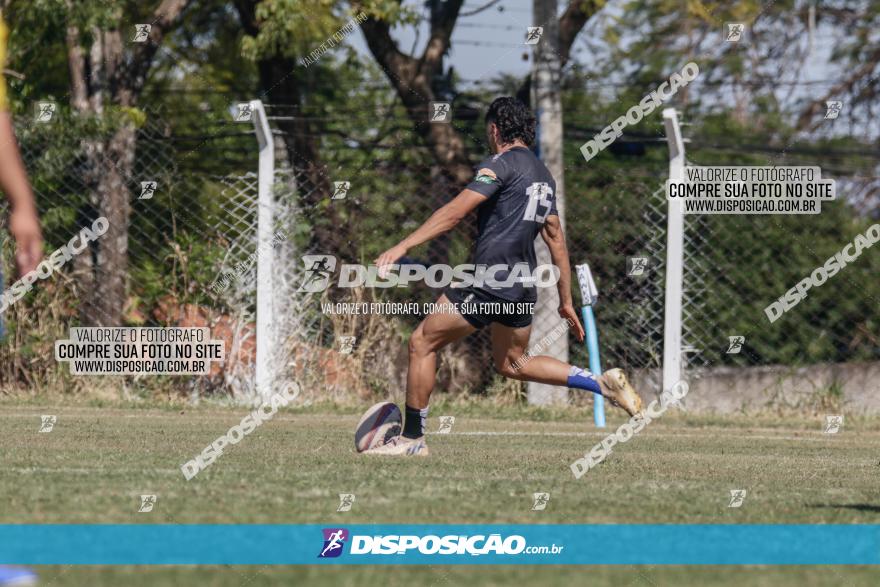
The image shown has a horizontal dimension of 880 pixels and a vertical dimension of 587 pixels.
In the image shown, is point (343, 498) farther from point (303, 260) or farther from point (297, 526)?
point (303, 260)

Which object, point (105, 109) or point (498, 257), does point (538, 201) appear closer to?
point (498, 257)

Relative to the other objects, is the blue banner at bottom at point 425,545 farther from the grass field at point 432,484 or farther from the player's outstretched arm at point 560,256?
the player's outstretched arm at point 560,256

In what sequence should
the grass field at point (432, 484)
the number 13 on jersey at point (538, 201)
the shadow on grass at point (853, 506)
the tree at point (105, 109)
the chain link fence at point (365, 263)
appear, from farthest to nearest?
the tree at point (105, 109) < the chain link fence at point (365, 263) < the number 13 on jersey at point (538, 201) < the shadow on grass at point (853, 506) < the grass field at point (432, 484)

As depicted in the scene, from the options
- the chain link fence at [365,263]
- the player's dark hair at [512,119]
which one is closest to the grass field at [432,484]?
the player's dark hair at [512,119]

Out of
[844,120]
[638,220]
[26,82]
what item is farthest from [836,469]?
[844,120]

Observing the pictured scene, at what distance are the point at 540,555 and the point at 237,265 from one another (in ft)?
29.1

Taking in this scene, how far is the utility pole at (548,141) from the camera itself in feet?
43.9

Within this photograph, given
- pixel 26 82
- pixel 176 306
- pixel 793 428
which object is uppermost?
pixel 26 82

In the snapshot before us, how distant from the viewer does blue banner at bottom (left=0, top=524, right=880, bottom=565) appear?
13.7 ft

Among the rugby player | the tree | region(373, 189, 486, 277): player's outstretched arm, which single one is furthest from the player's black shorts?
the tree

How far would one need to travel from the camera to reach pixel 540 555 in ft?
14.5

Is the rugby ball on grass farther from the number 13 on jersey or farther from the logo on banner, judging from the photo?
the logo on banner

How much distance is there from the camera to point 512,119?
26.4 ft

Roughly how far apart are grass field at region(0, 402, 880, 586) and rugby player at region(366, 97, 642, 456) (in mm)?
426
